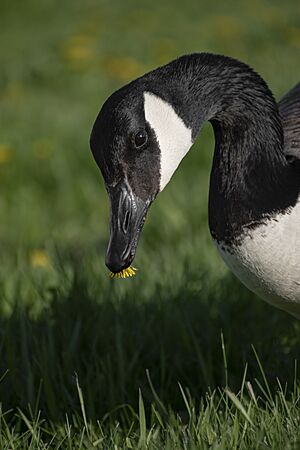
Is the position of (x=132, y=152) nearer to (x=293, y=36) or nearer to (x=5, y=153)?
(x=5, y=153)

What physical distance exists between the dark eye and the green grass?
79 centimetres

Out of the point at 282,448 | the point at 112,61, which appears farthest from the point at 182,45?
the point at 282,448

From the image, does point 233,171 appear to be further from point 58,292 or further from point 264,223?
point 58,292

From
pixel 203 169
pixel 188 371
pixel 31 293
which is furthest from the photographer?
pixel 203 169

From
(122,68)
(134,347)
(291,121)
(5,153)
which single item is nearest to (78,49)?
(122,68)

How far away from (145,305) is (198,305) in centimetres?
24

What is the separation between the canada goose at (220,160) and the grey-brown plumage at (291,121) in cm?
15

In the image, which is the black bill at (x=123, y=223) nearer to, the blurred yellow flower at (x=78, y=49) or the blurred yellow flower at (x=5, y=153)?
the blurred yellow flower at (x=5, y=153)

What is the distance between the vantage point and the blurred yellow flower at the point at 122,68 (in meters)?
8.99

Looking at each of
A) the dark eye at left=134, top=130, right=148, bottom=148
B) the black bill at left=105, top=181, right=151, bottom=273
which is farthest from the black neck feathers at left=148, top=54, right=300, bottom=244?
the black bill at left=105, top=181, right=151, bottom=273

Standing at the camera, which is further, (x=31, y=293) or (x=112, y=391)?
(x=31, y=293)

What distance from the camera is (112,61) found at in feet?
31.4

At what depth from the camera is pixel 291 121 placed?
3.39 meters

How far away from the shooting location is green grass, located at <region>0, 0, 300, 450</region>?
3018mm
